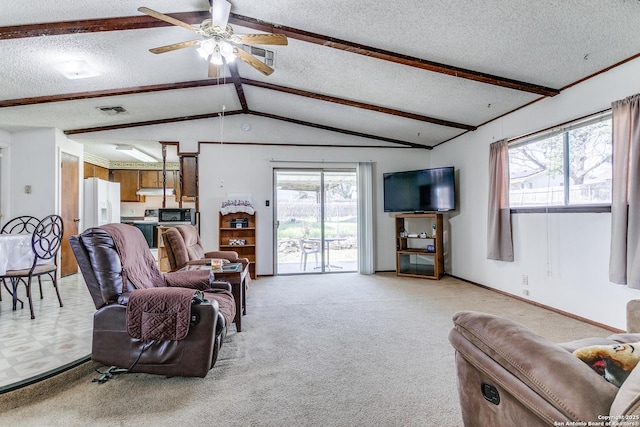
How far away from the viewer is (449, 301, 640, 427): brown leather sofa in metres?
0.81

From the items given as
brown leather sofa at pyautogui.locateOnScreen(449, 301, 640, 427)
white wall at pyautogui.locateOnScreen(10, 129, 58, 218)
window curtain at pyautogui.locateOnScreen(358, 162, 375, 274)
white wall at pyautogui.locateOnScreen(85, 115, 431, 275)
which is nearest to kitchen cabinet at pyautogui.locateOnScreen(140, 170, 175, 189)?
white wall at pyautogui.locateOnScreen(85, 115, 431, 275)

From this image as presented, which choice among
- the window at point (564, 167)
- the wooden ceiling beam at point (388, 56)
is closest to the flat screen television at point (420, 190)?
the window at point (564, 167)

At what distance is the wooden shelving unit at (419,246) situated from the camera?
5344 mm

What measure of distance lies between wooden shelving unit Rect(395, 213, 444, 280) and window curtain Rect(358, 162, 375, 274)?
48 cm

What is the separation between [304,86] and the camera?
14.1ft

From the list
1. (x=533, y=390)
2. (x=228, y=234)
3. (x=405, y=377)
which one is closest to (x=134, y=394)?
(x=405, y=377)

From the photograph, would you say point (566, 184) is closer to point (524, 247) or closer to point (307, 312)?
point (524, 247)

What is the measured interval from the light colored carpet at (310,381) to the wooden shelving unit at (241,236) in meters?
1.91

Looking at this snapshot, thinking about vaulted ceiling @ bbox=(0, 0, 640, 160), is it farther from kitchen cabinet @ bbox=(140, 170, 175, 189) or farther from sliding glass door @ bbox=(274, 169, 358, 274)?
kitchen cabinet @ bbox=(140, 170, 175, 189)

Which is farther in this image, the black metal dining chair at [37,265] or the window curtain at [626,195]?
the black metal dining chair at [37,265]

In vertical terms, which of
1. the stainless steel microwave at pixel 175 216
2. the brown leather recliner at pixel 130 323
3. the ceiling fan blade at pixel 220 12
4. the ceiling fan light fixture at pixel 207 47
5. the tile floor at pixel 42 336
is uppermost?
the ceiling fan blade at pixel 220 12

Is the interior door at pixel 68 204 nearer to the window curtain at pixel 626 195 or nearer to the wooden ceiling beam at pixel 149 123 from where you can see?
the wooden ceiling beam at pixel 149 123

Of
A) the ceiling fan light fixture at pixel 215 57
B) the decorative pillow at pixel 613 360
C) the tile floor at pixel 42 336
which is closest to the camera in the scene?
the decorative pillow at pixel 613 360

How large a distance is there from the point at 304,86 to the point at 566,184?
3.37 meters
